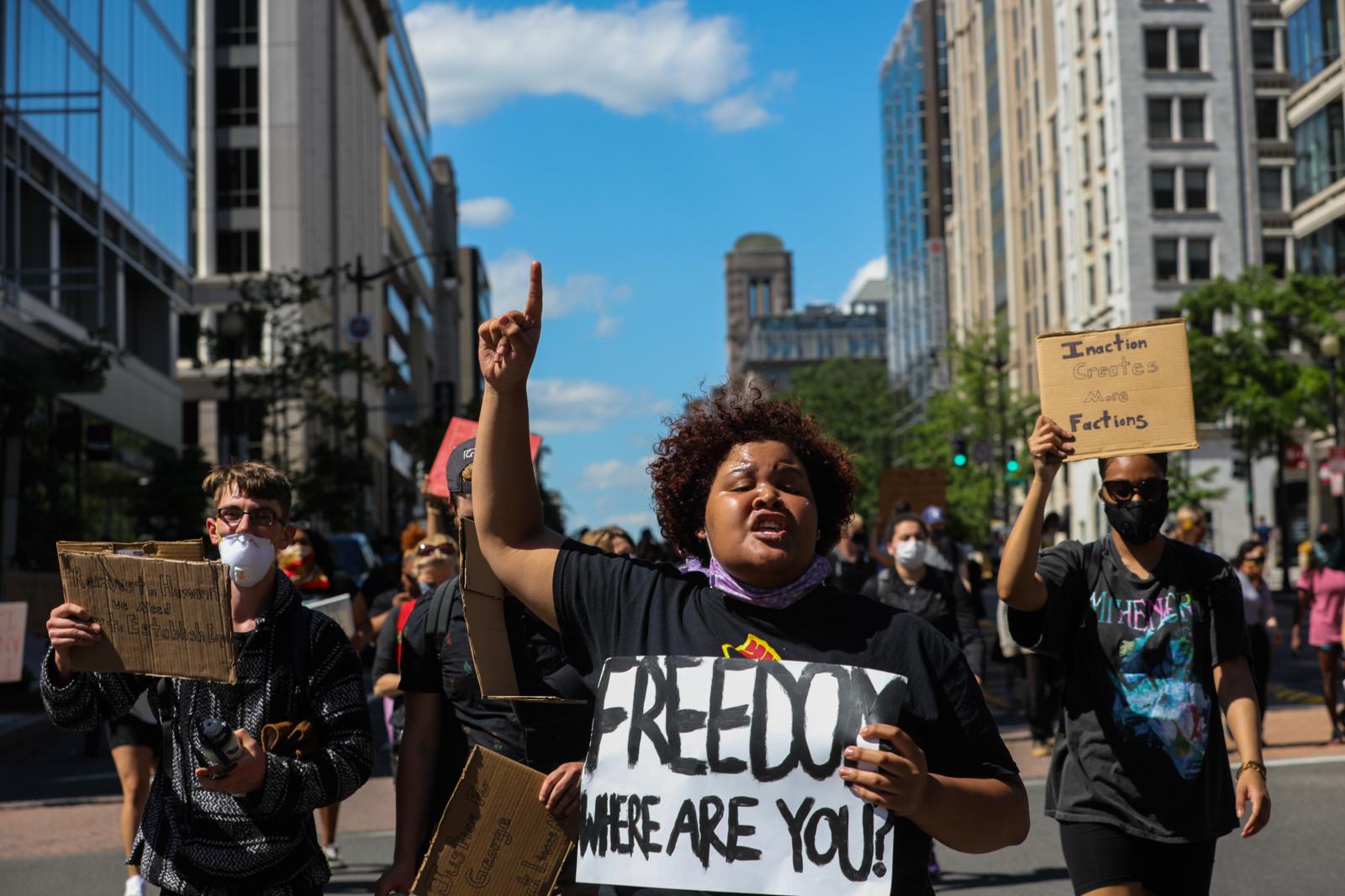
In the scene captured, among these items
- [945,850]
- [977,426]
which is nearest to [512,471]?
[945,850]

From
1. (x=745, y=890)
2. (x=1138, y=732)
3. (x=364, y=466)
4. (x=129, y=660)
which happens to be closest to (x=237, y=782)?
(x=129, y=660)

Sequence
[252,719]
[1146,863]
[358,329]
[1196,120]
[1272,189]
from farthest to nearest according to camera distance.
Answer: [1272,189], [1196,120], [358,329], [1146,863], [252,719]

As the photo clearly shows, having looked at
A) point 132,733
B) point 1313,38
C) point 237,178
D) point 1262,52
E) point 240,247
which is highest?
point 1262,52

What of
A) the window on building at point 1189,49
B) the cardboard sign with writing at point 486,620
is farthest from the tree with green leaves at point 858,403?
the cardboard sign with writing at point 486,620

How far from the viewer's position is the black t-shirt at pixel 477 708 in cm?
553

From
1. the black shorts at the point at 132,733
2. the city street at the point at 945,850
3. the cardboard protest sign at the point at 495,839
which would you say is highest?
the cardboard protest sign at the point at 495,839

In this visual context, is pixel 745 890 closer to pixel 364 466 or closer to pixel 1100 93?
pixel 364 466

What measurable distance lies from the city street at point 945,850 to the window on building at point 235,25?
53513 millimetres

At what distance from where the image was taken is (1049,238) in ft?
273

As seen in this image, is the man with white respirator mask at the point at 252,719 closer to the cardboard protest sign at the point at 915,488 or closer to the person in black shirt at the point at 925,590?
the person in black shirt at the point at 925,590

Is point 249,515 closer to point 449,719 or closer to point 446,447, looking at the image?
point 449,719

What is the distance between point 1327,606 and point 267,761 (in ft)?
44.3

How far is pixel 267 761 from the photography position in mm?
4293

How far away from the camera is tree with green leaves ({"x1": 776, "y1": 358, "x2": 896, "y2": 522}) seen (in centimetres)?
11062
